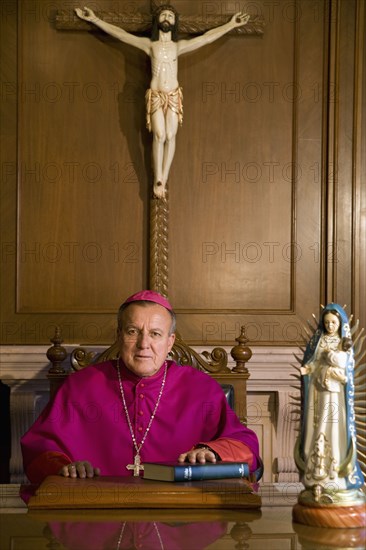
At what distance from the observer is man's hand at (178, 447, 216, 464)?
3232 millimetres

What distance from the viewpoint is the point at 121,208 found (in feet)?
18.5

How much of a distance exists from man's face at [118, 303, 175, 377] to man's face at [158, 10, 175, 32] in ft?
6.15

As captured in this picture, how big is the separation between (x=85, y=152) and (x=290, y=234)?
127cm

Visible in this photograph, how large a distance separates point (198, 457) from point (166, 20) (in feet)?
9.58

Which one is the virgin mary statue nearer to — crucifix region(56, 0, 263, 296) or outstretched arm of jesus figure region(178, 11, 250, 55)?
crucifix region(56, 0, 263, 296)

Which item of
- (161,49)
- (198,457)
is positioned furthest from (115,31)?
(198,457)

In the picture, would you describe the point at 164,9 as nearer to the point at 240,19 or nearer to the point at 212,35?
the point at 212,35

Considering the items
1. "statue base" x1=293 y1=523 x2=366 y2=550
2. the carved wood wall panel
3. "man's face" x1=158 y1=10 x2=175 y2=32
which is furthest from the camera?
the carved wood wall panel

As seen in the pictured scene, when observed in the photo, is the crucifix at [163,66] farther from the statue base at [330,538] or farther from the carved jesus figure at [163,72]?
the statue base at [330,538]

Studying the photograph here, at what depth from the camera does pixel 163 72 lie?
17.7ft

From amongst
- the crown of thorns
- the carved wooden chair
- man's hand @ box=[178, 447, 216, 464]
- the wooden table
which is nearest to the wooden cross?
the crown of thorns

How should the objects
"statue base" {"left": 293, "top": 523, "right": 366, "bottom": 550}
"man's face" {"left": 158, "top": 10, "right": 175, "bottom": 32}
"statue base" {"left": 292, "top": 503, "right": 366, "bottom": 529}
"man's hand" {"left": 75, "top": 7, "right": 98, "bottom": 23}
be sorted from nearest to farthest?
"statue base" {"left": 293, "top": 523, "right": 366, "bottom": 550} < "statue base" {"left": 292, "top": 503, "right": 366, "bottom": 529} < "man's face" {"left": 158, "top": 10, "right": 175, "bottom": 32} < "man's hand" {"left": 75, "top": 7, "right": 98, "bottom": 23}

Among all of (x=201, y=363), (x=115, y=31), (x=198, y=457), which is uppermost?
(x=115, y=31)

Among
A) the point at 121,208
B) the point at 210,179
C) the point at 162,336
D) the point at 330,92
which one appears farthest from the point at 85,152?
the point at 162,336
